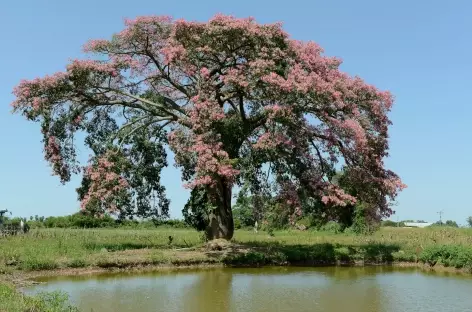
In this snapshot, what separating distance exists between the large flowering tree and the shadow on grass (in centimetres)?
198

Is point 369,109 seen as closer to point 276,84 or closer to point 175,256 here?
point 276,84

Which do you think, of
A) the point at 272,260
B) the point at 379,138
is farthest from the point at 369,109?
the point at 272,260

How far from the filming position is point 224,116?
20797mm

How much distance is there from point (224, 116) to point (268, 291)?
836cm

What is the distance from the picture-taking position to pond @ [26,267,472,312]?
12.4 metres

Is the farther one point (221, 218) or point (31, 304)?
point (221, 218)

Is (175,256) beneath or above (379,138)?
beneath

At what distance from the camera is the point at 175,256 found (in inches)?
808

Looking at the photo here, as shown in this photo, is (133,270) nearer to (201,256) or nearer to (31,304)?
(201,256)

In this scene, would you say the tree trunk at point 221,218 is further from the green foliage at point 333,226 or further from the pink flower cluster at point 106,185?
the green foliage at point 333,226

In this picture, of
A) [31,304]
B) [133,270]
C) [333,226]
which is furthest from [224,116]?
[333,226]

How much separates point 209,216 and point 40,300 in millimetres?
14226

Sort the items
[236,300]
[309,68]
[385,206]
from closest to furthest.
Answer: [236,300], [309,68], [385,206]

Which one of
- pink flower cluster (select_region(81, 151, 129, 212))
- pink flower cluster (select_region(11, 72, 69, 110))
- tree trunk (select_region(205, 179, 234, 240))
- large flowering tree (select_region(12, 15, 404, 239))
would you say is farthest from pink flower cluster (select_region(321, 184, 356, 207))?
pink flower cluster (select_region(11, 72, 69, 110))
